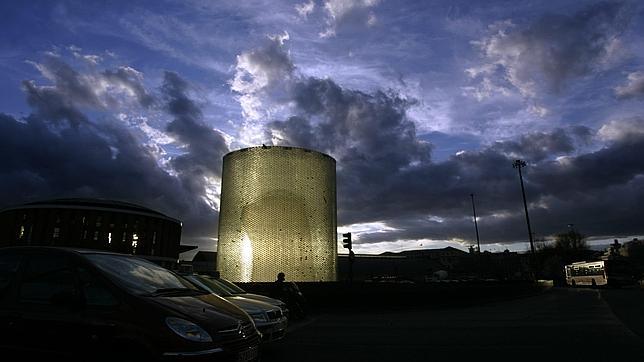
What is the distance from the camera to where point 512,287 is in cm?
2622

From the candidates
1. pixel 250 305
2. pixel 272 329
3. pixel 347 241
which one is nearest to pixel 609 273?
pixel 347 241

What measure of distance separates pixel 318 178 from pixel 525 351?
38.0 feet

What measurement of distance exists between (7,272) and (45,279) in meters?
0.54

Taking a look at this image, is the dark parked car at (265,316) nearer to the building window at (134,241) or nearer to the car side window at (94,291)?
the car side window at (94,291)

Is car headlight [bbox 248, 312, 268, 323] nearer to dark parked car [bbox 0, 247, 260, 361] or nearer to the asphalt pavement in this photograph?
the asphalt pavement

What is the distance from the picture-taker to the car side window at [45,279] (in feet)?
14.0

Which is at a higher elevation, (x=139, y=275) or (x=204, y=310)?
(x=139, y=275)

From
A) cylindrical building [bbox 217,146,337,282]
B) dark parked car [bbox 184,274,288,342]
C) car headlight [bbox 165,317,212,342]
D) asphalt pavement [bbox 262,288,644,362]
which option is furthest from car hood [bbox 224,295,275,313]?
cylindrical building [bbox 217,146,337,282]

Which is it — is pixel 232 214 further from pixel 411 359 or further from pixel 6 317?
pixel 6 317

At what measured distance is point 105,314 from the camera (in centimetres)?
393

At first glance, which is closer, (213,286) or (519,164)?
(213,286)

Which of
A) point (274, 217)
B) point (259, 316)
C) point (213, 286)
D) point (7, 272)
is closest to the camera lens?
point (7, 272)

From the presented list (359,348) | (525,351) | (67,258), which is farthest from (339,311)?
(67,258)

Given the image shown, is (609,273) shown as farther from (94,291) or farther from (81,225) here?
(81,225)
